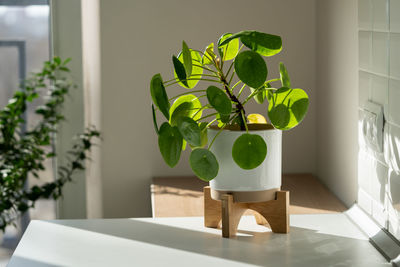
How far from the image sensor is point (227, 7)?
2250 millimetres

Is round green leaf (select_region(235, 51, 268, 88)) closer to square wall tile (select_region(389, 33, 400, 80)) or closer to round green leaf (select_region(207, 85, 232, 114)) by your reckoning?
round green leaf (select_region(207, 85, 232, 114))

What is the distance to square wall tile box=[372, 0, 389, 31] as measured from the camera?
135 cm

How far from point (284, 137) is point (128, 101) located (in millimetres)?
561

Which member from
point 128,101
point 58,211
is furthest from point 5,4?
point 58,211

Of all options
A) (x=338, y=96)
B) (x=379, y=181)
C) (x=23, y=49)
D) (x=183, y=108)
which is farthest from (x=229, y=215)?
(x=23, y=49)

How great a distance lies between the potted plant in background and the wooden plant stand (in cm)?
2

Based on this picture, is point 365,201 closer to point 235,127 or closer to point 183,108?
point 235,127

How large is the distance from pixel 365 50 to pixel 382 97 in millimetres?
170

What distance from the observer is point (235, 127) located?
143 centimetres

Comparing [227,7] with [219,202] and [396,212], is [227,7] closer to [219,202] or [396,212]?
[219,202]

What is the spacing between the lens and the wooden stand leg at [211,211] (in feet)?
4.75

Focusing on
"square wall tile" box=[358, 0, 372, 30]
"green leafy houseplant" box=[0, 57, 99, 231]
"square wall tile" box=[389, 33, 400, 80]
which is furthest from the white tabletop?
"green leafy houseplant" box=[0, 57, 99, 231]

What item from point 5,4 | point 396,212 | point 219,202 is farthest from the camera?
point 5,4

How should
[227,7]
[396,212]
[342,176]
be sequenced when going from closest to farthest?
[396,212], [342,176], [227,7]
